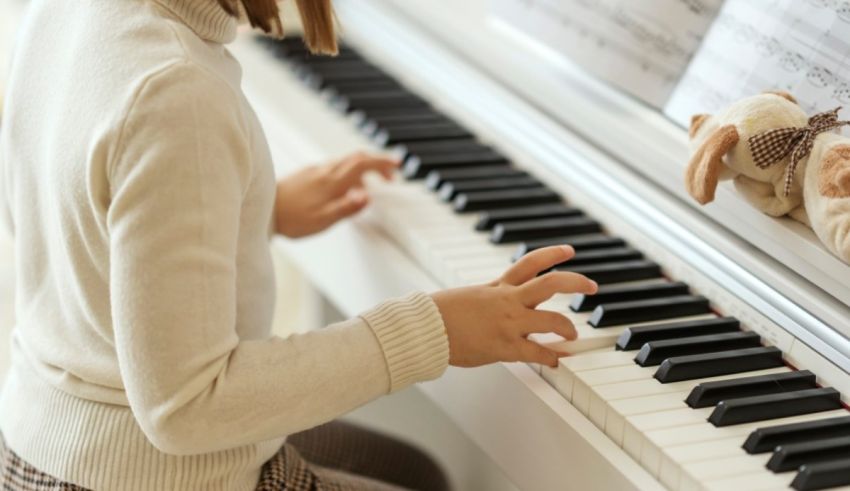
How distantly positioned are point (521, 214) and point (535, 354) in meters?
0.36

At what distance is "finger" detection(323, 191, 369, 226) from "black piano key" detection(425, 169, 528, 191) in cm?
10

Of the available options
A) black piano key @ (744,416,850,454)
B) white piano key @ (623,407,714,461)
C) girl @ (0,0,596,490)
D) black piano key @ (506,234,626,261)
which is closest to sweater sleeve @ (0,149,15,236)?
girl @ (0,0,596,490)

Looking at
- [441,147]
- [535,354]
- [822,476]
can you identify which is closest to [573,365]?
[535,354]

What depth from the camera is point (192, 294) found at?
2.79 ft

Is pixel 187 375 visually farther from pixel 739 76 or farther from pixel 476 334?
pixel 739 76

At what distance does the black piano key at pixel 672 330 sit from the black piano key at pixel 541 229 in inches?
10.0

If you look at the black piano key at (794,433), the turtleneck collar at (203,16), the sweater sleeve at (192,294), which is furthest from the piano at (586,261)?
the turtleneck collar at (203,16)

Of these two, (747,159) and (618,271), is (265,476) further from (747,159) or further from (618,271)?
(747,159)

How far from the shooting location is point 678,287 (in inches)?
45.7

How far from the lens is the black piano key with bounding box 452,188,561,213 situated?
1394 mm

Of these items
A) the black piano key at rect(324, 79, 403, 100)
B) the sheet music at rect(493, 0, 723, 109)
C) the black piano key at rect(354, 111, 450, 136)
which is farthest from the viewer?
the black piano key at rect(324, 79, 403, 100)

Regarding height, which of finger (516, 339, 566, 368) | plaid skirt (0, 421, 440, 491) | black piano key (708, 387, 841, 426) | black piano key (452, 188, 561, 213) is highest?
black piano key (708, 387, 841, 426)

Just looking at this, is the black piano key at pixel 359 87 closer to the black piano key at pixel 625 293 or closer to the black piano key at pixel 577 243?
the black piano key at pixel 577 243

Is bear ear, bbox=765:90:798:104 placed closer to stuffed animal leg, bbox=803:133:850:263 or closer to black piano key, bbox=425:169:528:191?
stuffed animal leg, bbox=803:133:850:263
